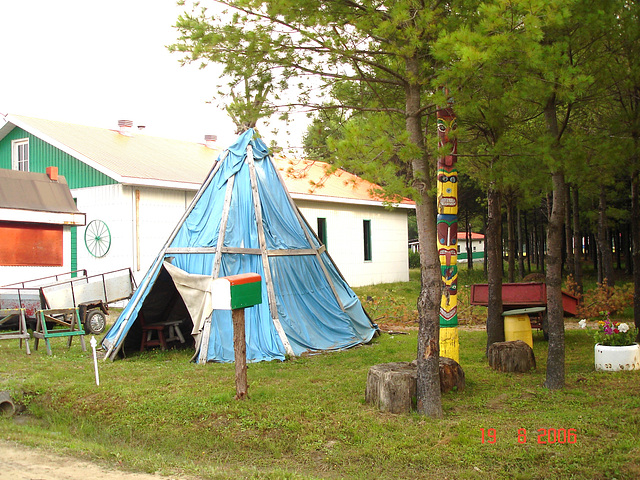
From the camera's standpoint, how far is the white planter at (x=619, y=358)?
8648mm

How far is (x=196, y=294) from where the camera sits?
36.1ft

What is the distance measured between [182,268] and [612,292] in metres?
12.0

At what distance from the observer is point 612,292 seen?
55.1 ft

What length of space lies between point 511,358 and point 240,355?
13.2ft

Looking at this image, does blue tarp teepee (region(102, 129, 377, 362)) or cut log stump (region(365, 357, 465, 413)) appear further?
blue tarp teepee (region(102, 129, 377, 362))

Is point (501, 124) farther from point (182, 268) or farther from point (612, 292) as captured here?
point (612, 292)

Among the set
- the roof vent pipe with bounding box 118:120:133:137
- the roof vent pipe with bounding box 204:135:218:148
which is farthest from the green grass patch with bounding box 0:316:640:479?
the roof vent pipe with bounding box 204:135:218:148

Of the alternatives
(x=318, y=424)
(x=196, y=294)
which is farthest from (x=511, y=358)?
(x=196, y=294)

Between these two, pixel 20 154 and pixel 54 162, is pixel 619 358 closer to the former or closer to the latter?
pixel 54 162

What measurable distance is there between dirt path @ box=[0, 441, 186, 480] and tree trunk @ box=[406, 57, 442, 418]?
116 inches

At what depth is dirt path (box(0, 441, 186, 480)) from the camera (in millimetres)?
5102

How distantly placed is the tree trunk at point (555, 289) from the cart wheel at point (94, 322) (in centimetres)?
1065

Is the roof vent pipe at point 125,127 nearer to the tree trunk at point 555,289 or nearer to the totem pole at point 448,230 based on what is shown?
the totem pole at point 448,230

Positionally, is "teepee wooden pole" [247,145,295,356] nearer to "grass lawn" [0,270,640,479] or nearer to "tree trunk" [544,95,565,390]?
"grass lawn" [0,270,640,479]
